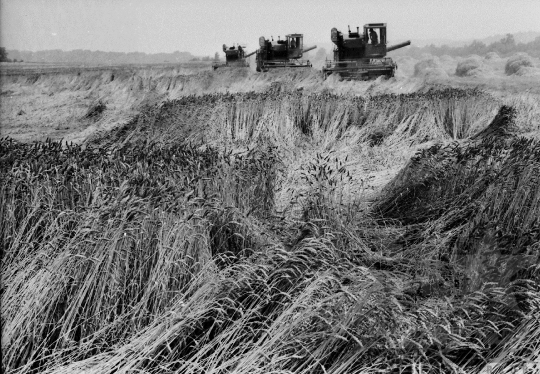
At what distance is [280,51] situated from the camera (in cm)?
2672

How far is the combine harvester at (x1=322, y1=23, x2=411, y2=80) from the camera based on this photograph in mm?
21062

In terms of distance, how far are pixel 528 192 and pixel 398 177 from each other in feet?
4.91

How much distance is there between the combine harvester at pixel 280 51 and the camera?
85.8ft

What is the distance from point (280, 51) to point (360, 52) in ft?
17.7

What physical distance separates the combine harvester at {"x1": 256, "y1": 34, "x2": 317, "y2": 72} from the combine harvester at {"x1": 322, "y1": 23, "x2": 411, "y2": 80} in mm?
3832

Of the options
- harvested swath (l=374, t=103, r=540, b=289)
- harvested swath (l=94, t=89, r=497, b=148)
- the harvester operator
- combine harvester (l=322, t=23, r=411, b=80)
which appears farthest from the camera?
the harvester operator

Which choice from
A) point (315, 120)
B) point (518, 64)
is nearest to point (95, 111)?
point (315, 120)

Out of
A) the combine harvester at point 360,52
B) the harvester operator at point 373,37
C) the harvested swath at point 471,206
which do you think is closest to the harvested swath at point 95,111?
the combine harvester at point 360,52

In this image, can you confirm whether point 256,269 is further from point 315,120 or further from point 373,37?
point 373,37

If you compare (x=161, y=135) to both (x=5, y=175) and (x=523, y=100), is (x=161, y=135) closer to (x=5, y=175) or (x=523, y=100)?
(x=5, y=175)

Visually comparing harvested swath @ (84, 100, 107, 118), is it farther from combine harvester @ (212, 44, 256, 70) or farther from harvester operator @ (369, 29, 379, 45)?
combine harvester @ (212, 44, 256, 70)

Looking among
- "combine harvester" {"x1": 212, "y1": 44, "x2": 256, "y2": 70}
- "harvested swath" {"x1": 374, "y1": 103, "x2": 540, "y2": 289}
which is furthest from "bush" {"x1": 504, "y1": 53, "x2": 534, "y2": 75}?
"harvested swath" {"x1": 374, "y1": 103, "x2": 540, "y2": 289}

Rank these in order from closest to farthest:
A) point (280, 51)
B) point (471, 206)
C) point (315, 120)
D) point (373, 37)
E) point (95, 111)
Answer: point (471, 206), point (315, 120), point (95, 111), point (373, 37), point (280, 51)

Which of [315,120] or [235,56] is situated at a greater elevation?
[235,56]
